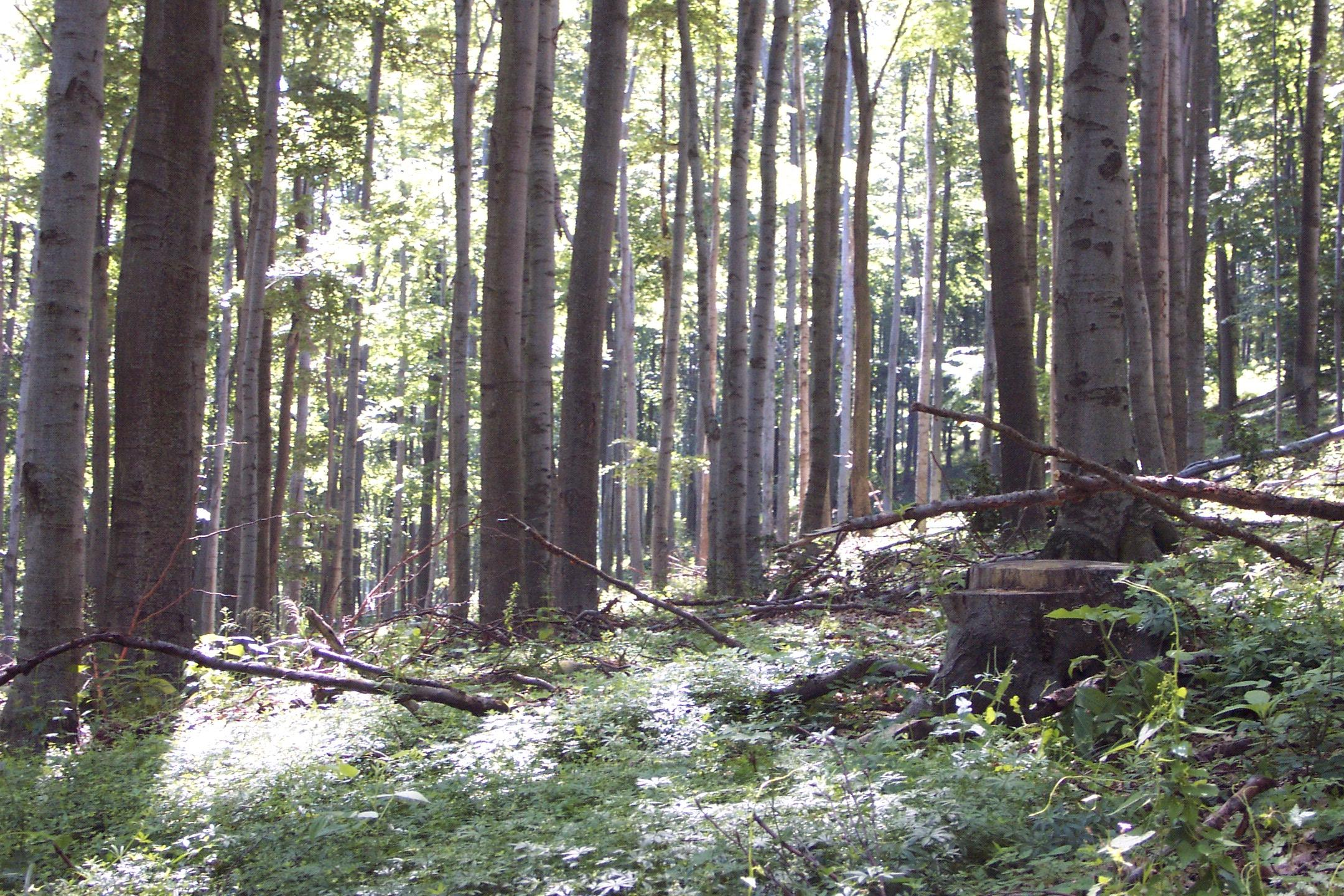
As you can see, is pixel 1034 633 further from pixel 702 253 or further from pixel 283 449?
pixel 283 449

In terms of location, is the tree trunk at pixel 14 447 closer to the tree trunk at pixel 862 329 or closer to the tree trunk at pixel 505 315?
the tree trunk at pixel 505 315

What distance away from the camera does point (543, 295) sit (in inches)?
361

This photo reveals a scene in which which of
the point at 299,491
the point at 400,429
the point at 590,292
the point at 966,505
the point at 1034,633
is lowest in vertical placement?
the point at 1034,633

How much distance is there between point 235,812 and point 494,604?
4.46 m

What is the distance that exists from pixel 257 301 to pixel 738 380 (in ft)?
20.0

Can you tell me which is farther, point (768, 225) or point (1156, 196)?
point (768, 225)

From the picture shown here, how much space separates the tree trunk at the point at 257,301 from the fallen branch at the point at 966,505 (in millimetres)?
8849

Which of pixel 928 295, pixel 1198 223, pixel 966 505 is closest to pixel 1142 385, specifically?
pixel 966 505

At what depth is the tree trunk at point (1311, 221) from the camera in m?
14.6

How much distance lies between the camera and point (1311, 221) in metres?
15.0

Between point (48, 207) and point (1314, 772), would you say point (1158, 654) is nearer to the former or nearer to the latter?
point (1314, 772)

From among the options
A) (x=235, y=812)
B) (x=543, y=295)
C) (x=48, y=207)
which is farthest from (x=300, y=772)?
(x=543, y=295)

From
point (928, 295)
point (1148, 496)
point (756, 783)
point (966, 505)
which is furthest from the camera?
point (928, 295)

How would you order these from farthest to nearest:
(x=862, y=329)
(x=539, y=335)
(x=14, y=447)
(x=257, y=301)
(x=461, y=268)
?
(x=14, y=447) < (x=461, y=268) < (x=862, y=329) < (x=257, y=301) < (x=539, y=335)
